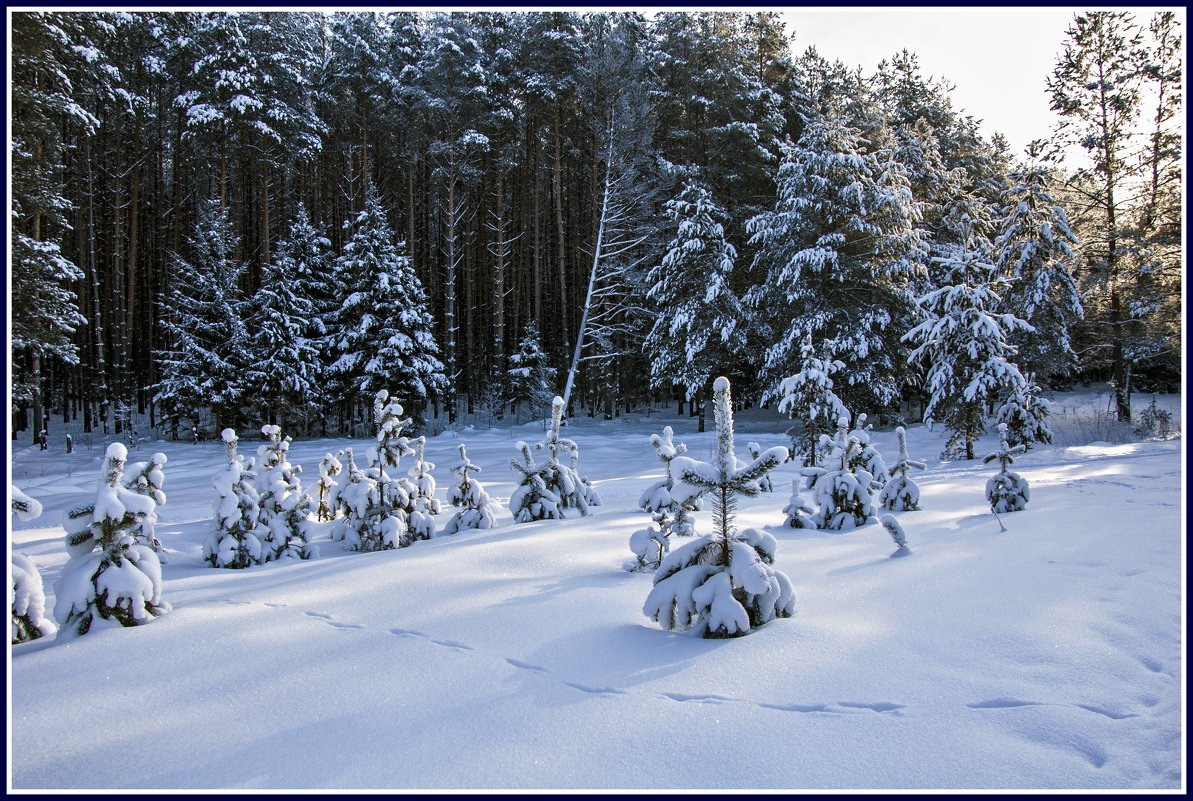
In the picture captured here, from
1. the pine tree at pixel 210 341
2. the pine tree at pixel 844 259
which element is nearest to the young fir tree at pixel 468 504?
the pine tree at pixel 844 259

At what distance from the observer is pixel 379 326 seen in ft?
70.3

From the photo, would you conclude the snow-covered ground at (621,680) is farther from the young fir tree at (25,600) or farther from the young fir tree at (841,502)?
the young fir tree at (841,502)

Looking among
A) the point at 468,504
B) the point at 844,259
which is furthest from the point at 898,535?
the point at 844,259

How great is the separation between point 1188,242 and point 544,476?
638cm

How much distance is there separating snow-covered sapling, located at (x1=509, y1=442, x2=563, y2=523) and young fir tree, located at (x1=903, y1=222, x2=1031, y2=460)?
421 inches

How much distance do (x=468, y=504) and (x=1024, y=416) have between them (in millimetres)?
13393

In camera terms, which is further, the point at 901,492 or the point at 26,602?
the point at 901,492

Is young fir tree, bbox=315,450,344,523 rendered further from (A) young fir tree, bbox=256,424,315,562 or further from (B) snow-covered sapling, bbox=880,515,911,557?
(B) snow-covered sapling, bbox=880,515,911,557

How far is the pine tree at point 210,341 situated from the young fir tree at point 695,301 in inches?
538

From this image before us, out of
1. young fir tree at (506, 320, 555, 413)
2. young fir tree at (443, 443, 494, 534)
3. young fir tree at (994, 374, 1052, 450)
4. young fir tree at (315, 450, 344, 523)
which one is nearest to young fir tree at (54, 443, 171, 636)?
young fir tree at (443, 443, 494, 534)

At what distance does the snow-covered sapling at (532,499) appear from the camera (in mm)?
7941

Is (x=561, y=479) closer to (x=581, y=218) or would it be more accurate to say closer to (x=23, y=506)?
(x=23, y=506)

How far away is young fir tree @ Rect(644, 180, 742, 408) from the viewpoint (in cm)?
2023

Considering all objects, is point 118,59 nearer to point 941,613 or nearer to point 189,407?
point 189,407
